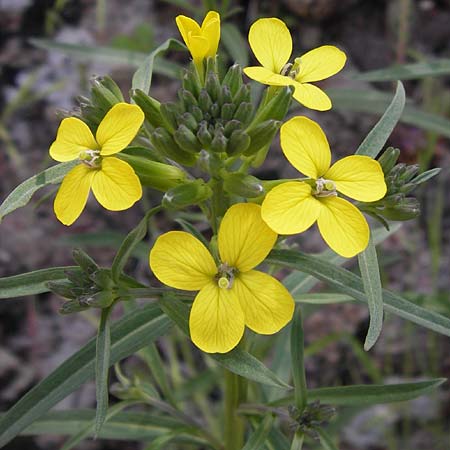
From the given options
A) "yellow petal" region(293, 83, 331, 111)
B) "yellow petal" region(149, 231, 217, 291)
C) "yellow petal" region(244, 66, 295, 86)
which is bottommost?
"yellow petal" region(149, 231, 217, 291)

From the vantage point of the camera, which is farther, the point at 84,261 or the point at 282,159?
the point at 282,159

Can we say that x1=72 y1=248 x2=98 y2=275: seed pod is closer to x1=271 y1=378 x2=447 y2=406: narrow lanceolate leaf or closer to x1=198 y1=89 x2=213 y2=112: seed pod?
x1=198 y1=89 x2=213 y2=112: seed pod

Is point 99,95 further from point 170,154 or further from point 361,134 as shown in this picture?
point 361,134

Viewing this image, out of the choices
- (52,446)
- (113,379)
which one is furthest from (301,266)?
(52,446)

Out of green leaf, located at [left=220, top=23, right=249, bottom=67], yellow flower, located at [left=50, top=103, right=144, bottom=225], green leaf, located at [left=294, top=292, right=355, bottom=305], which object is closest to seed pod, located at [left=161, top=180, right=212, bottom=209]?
yellow flower, located at [left=50, top=103, right=144, bottom=225]

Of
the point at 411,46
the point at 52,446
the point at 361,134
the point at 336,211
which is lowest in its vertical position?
the point at 52,446

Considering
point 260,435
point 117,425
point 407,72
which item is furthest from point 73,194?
point 407,72

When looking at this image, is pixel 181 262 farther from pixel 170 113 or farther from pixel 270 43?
pixel 270 43
